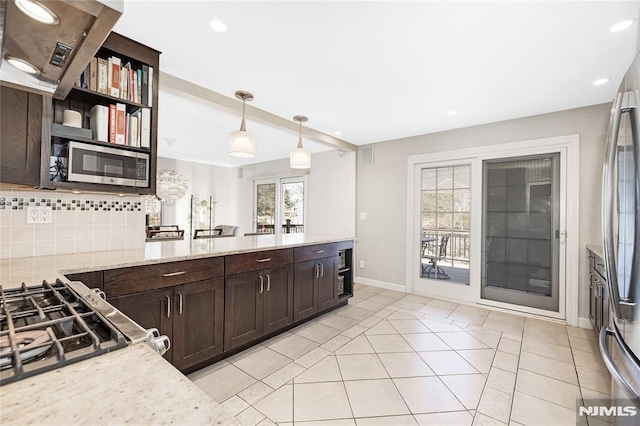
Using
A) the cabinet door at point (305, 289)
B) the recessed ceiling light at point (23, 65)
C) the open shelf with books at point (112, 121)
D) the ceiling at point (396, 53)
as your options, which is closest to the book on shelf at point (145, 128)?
the open shelf with books at point (112, 121)

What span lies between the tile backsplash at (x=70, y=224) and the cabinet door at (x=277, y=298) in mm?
1136

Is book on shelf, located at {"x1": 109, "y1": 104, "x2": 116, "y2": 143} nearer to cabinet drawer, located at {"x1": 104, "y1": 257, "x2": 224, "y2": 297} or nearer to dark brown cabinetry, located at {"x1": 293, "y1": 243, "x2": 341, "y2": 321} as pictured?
cabinet drawer, located at {"x1": 104, "y1": 257, "x2": 224, "y2": 297}

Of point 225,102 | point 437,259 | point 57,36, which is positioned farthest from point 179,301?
point 437,259

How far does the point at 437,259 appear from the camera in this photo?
13.9 feet

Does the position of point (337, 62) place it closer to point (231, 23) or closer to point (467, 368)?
point (231, 23)

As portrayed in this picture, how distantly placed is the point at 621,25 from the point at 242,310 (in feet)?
10.8

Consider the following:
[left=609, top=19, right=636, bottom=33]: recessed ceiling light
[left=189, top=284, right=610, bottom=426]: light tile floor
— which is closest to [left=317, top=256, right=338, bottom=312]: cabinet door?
[left=189, top=284, right=610, bottom=426]: light tile floor

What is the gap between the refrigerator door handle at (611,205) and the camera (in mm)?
1192

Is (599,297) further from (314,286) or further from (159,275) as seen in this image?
(159,275)

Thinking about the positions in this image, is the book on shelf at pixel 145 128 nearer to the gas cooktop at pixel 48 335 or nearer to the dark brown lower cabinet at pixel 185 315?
the dark brown lower cabinet at pixel 185 315

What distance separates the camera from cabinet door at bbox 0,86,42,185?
1.61 metres

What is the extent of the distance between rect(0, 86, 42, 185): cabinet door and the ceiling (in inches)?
30.5

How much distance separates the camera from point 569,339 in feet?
9.35

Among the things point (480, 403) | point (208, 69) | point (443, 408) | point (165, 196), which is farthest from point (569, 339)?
point (165, 196)
